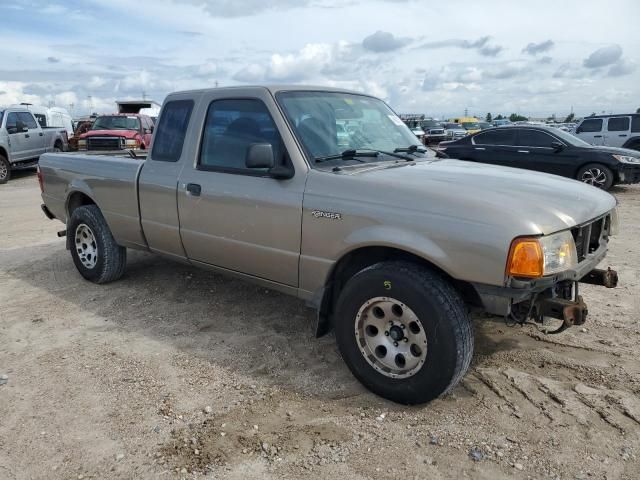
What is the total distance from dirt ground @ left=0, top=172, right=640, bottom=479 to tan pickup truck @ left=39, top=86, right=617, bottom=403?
14.3 inches

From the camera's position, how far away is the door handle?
417 centimetres

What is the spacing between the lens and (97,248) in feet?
17.8

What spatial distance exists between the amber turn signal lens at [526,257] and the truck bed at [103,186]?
11.0 ft

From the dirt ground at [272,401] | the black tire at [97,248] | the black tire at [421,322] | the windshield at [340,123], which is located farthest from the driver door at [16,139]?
the black tire at [421,322]

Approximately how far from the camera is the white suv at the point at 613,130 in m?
15.9

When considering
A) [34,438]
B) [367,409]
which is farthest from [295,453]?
[34,438]

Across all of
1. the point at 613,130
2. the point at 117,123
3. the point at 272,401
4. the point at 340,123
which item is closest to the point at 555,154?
the point at 613,130

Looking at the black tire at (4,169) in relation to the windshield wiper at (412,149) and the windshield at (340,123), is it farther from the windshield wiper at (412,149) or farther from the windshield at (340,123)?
the windshield wiper at (412,149)

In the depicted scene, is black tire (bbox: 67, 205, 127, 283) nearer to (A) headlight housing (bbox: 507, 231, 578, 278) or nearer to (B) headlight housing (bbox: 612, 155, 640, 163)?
(A) headlight housing (bbox: 507, 231, 578, 278)

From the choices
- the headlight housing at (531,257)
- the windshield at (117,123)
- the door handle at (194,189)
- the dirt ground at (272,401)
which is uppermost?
the windshield at (117,123)

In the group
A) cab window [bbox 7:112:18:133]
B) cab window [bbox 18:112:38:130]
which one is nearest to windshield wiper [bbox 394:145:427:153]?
cab window [bbox 7:112:18:133]

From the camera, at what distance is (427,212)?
119 inches

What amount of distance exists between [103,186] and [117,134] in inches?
475

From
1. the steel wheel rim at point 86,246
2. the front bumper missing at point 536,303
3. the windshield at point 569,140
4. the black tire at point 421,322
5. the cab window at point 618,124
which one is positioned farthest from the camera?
the cab window at point 618,124
